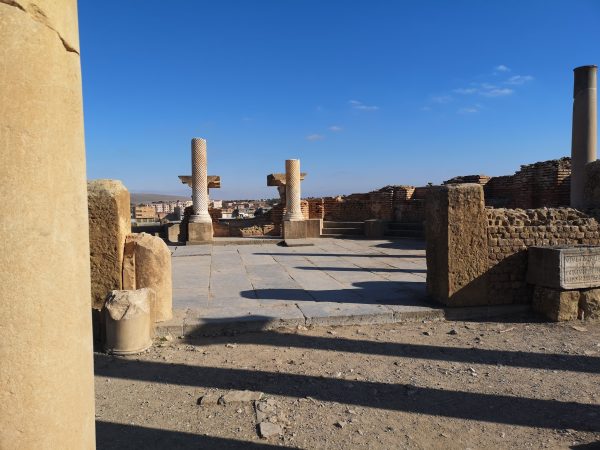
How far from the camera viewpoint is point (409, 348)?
4.71 metres

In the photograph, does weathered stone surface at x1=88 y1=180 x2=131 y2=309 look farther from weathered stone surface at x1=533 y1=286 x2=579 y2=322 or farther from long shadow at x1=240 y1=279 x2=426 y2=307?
weathered stone surface at x1=533 y1=286 x2=579 y2=322

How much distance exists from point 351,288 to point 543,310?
2835mm

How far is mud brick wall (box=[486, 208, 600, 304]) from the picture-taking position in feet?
19.7

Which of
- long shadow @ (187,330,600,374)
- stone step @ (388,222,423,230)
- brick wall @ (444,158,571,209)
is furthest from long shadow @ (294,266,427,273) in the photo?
brick wall @ (444,158,571,209)

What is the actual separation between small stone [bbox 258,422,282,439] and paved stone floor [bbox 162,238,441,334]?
2.19 metres

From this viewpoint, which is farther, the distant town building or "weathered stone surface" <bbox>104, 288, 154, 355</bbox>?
the distant town building

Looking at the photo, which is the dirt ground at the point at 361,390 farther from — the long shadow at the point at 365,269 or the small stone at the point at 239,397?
the long shadow at the point at 365,269

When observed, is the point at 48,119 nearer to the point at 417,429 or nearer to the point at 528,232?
the point at 417,429

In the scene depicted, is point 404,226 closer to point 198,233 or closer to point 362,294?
point 198,233

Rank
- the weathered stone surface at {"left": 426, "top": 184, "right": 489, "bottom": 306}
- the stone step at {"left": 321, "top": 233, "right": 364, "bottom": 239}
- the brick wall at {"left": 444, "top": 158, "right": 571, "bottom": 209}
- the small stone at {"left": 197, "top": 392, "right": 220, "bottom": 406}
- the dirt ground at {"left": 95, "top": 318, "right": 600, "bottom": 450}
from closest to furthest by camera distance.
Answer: the dirt ground at {"left": 95, "top": 318, "right": 600, "bottom": 450} < the small stone at {"left": 197, "top": 392, "right": 220, "bottom": 406} < the weathered stone surface at {"left": 426, "top": 184, "right": 489, "bottom": 306} < the brick wall at {"left": 444, "top": 158, "right": 571, "bottom": 209} < the stone step at {"left": 321, "top": 233, "right": 364, "bottom": 239}

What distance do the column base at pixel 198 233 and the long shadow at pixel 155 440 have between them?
11.9 meters

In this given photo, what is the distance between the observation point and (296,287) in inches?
287

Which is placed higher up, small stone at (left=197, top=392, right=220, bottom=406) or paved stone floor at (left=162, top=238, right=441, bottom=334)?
paved stone floor at (left=162, top=238, right=441, bottom=334)

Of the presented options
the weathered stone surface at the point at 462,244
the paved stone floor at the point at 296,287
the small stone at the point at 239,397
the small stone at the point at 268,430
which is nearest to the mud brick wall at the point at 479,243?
the weathered stone surface at the point at 462,244
